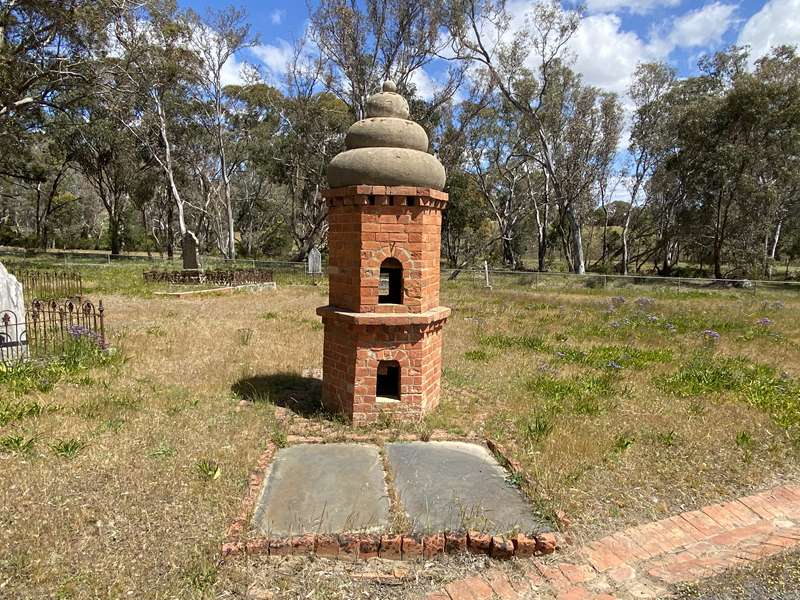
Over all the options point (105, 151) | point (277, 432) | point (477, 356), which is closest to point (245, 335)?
point (477, 356)

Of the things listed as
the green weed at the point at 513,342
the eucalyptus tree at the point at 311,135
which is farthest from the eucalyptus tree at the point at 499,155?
the green weed at the point at 513,342

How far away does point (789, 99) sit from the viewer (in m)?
25.5

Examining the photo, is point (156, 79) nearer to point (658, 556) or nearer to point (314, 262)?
point (314, 262)

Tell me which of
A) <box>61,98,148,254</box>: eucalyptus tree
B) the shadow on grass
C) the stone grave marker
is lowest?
the shadow on grass

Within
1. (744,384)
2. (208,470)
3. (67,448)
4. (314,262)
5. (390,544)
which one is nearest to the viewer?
(390,544)

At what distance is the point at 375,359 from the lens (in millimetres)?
6152

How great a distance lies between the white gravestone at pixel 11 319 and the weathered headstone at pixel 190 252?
1587 centimetres

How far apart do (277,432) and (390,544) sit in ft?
8.16

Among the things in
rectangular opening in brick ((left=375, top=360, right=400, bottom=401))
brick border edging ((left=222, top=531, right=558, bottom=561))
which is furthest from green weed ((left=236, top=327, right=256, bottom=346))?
brick border edging ((left=222, top=531, right=558, bottom=561))

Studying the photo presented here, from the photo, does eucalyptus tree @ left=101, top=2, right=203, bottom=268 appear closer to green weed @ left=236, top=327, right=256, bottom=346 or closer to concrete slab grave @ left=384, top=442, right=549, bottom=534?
green weed @ left=236, top=327, right=256, bottom=346

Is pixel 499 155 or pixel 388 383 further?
pixel 499 155

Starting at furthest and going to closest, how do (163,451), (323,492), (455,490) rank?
(163,451) < (455,490) < (323,492)

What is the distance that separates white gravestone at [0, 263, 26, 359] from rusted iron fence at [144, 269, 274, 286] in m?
12.0

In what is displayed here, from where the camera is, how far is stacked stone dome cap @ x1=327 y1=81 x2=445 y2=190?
589cm
